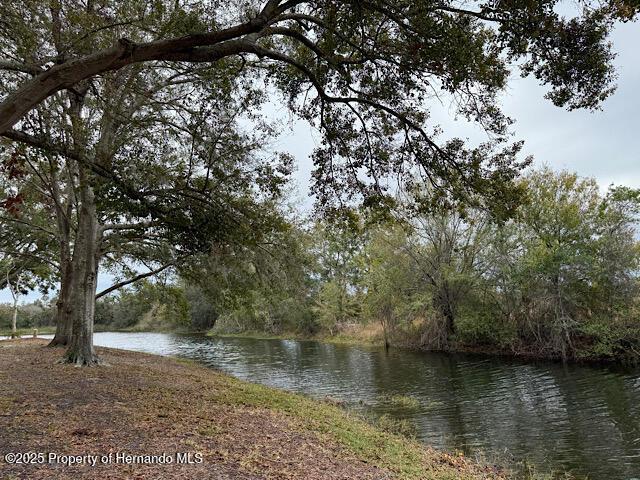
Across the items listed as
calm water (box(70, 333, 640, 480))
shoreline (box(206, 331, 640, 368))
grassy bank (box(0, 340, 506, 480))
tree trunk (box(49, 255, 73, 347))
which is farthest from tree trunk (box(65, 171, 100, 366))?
shoreline (box(206, 331, 640, 368))

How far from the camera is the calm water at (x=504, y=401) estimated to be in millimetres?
10141

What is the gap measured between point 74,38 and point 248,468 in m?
8.02

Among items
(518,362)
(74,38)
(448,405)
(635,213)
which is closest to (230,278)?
(448,405)

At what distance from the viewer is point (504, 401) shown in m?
15.3

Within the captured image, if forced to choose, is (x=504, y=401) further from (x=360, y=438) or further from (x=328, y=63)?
(x=328, y=63)

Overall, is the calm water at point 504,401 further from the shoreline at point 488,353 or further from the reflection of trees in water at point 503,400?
the shoreline at point 488,353

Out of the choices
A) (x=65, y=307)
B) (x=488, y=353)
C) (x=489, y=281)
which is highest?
(x=489, y=281)

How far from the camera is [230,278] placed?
17.0m

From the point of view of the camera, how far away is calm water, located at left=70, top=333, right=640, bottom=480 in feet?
33.3

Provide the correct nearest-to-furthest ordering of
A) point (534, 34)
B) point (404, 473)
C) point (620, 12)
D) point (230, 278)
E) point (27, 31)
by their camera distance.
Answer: point (620, 12), point (534, 34), point (404, 473), point (27, 31), point (230, 278)

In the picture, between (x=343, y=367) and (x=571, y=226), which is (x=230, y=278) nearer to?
(x=343, y=367)

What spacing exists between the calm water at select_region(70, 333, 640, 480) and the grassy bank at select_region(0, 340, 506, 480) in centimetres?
219

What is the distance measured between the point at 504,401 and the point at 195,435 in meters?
11.8

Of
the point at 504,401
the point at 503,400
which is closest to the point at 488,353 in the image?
the point at 503,400
